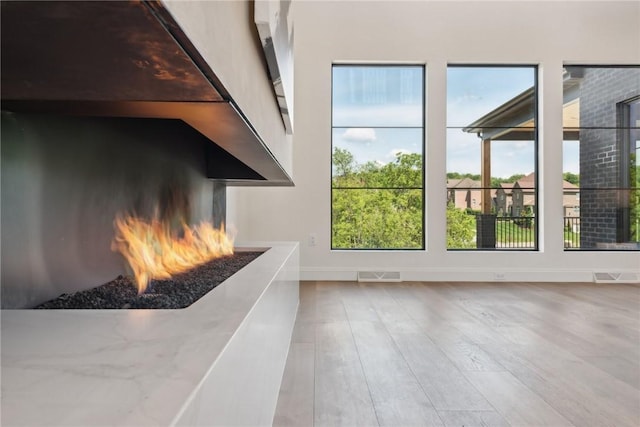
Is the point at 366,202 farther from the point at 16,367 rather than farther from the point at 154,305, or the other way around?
the point at 16,367

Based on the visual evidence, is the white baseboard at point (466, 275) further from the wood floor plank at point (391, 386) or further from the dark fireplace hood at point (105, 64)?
the dark fireplace hood at point (105, 64)

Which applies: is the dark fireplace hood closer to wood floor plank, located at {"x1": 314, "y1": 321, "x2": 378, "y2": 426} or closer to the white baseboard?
Result: wood floor plank, located at {"x1": 314, "y1": 321, "x2": 378, "y2": 426}

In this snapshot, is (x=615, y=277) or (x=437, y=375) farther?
(x=615, y=277)

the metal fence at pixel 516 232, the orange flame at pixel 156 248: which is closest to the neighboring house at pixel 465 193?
the metal fence at pixel 516 232

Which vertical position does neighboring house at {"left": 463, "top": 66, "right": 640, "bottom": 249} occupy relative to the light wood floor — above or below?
above

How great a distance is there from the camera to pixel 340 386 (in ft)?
4.78

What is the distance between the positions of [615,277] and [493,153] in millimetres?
1821

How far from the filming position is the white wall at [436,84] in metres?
3.99

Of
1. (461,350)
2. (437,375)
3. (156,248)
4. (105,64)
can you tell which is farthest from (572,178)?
(105,64)

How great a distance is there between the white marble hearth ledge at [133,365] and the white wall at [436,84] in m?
3.20

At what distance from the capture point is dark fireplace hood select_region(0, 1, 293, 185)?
44 cm

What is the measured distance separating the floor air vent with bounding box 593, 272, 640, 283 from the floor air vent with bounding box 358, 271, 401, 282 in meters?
2.12

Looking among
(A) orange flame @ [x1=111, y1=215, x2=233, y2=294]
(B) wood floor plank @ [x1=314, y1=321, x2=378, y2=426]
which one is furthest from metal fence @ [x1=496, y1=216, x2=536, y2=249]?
(A) orange flame @ [x1=111, y1=215, x2=233, y2=294]

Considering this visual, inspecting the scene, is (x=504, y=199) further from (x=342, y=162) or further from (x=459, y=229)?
(x=342, y=162)
